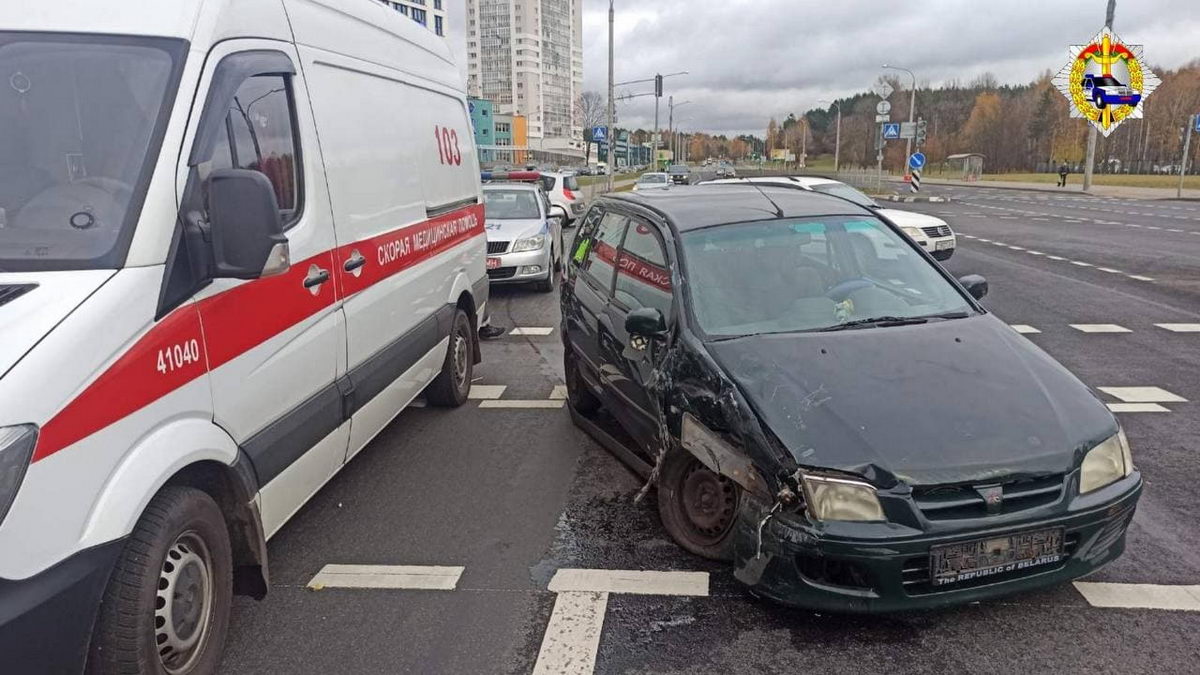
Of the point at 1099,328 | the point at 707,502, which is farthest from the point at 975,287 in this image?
the point at 1099,328

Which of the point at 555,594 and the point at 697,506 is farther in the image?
the point at 697,506

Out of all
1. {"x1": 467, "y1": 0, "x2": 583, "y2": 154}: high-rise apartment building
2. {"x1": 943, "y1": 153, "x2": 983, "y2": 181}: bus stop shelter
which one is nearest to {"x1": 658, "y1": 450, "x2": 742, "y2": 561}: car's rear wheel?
{"x1": 943, "y1": 153, "x2": 983, "y2": 181}: bus stop shelter

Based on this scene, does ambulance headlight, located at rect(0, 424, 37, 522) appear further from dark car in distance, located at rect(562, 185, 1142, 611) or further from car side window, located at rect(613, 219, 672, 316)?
car side window, located at rect(613, 219, 672, 316)

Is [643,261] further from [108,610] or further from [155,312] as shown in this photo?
[108,610]

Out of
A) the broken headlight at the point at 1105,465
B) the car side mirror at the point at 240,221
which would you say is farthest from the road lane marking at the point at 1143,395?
the car side mirror at the point at 240,221

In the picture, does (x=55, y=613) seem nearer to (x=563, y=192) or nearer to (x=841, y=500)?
(x=841, y=500)

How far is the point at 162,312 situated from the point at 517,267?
9.25 metres

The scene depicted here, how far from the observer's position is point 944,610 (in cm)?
344

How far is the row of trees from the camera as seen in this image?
89.1 meters

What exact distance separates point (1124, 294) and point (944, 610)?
31.5 feet

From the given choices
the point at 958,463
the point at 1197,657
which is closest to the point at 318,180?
the point at 958,463

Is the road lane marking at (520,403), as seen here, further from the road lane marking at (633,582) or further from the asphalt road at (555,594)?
the road lane marking at (633,582)

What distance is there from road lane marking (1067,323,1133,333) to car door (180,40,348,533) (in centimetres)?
817

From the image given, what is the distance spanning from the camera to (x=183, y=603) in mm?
2785
